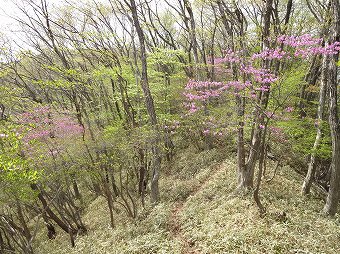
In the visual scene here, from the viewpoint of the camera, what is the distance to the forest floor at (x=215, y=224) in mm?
7570

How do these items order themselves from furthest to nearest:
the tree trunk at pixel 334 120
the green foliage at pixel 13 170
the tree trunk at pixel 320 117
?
1. the tree trunk at pixel 320 117
2. the tree trunk at pixel 334 120
3. the green foliage at pixel 13 170

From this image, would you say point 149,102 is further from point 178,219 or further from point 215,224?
point 215,224

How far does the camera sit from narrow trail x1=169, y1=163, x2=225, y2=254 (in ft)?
28.6

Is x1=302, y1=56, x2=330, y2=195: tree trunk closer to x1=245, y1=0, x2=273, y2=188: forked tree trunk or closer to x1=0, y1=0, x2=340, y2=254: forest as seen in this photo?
x1=0, y1=0, x2=340, y2=254: forest

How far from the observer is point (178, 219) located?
1102 cm

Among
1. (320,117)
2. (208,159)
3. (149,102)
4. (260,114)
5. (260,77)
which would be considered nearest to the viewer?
(260,77)

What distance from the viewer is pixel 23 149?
33.1 ft

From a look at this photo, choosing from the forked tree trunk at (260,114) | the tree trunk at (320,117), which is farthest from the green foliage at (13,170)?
the tree trunk at (320,117)

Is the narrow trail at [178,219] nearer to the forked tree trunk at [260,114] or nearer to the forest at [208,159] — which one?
the forest at [208,159]

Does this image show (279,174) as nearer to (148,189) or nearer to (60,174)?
(148,189)

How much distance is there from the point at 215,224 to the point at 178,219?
224 cm

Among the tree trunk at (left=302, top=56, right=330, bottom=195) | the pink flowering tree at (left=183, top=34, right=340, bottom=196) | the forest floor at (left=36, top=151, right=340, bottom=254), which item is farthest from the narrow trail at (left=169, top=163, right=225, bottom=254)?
the tree trunk at (left=302, top=56, right=330, bottom=195)

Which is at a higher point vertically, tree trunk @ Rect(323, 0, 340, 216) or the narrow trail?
tree trunk @ Rect(323, 0, 340, 216)

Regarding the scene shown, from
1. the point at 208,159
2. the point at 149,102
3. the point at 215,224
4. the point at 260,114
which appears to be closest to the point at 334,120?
the point at 260,114
